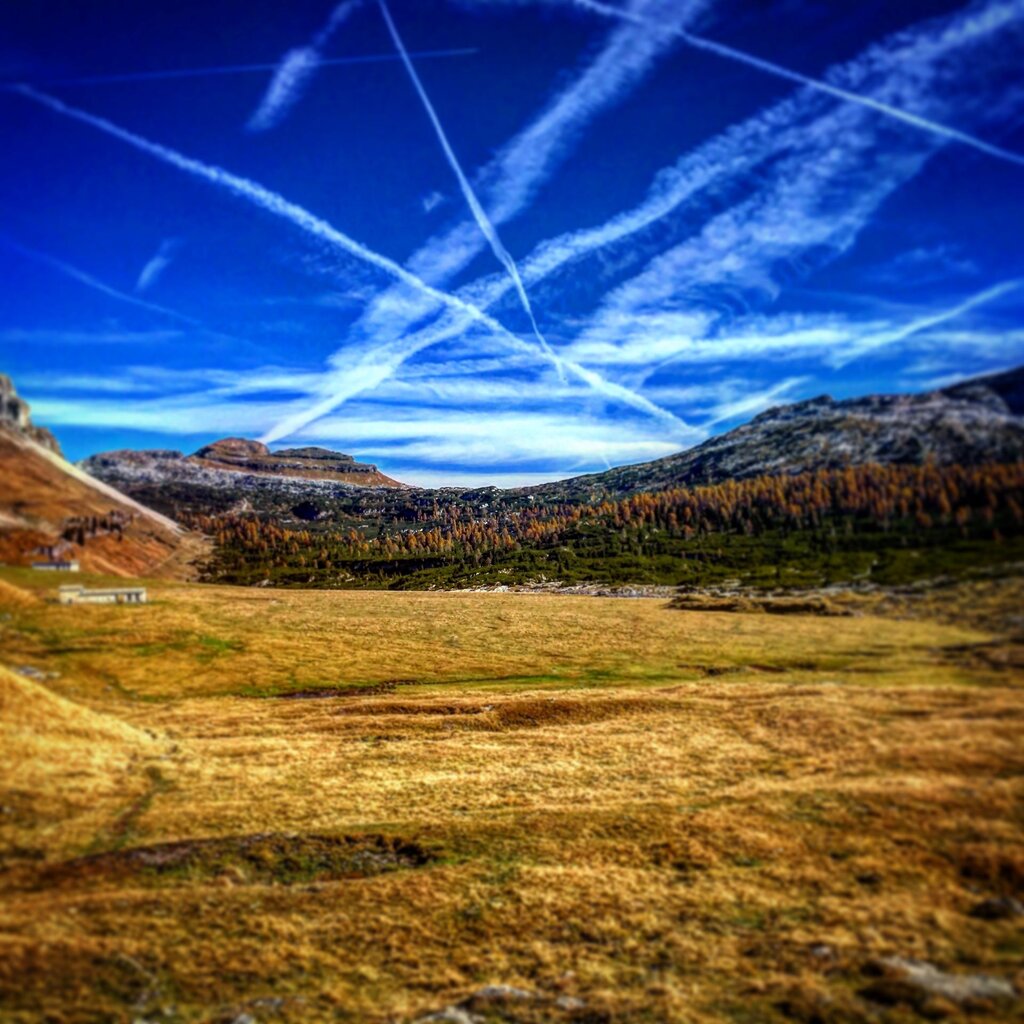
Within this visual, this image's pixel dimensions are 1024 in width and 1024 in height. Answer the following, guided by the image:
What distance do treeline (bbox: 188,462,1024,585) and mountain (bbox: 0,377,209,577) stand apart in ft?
11.2

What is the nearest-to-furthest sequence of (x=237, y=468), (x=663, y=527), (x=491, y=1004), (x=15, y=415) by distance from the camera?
1. (x=491, y=1004)
2. (x=15, y=415)
3. (x=237, y=468)
4. (x=663, y=527)

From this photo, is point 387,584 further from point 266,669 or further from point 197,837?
point 197,837

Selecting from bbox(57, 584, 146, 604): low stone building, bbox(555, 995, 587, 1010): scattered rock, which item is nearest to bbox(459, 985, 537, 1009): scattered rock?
bbox(555, 995, 587, 1010): scattered rock

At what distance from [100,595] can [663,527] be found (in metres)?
27.8

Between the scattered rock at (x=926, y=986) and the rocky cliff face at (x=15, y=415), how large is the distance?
838 inches

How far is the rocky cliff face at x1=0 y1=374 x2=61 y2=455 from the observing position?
15.7 m

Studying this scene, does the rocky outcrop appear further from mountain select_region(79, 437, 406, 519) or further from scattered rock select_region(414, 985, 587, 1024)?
scattered rock select_region(414, 985, 587, 1024)

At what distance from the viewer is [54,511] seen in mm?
16000

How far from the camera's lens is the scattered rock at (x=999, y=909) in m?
7.73

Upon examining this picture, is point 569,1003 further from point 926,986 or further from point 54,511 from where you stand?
point 54,511

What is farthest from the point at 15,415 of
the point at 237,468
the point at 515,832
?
the point at 515,832

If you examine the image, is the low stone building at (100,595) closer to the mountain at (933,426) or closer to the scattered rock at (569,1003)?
the scattered rock at (569,1003)

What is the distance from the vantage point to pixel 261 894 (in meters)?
15.8

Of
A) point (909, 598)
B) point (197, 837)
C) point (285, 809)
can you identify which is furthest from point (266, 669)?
point (909, 598)
